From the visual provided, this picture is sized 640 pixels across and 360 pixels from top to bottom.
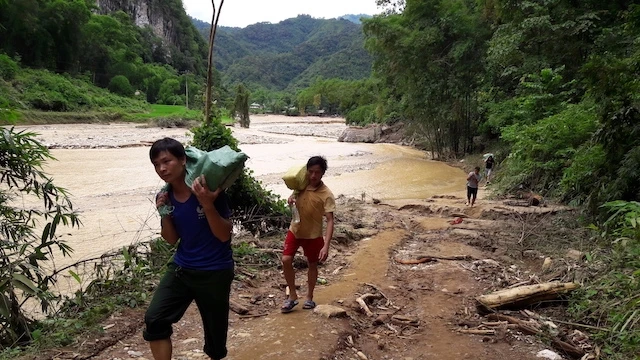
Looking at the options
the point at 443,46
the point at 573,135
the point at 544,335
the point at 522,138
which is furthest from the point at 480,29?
the point at 544,335

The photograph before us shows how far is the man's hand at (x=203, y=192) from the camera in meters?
2.22

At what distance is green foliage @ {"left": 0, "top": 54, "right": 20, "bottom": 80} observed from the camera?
39656 mm

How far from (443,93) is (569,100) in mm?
11061

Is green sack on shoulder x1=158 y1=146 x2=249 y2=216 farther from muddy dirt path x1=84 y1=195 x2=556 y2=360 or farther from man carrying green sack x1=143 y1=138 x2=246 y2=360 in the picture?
muddy dirt path x1=84 y1=195 x2=556 y2=360

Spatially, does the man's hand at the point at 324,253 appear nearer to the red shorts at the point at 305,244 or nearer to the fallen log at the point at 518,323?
the red shorts at the point at 305,244

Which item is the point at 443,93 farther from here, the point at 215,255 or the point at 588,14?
the point at 215,255

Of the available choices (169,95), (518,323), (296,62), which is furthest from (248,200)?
(296,62)

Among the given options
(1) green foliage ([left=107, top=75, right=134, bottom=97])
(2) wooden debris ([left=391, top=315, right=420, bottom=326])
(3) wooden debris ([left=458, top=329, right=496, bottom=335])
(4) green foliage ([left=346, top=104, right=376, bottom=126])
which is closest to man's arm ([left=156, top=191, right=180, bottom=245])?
(2) wooden debris ([left=391, top=315, right=420, bottom=326])

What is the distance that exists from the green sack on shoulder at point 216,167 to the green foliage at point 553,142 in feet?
20.7

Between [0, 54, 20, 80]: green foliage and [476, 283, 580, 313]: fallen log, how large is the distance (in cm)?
4634

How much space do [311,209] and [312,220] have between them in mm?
104

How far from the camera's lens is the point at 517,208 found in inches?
357

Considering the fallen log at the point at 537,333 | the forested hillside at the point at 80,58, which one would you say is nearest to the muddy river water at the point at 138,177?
the fallen log at the point at 537,333

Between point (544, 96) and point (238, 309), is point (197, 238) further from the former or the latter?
point (544, 96)
